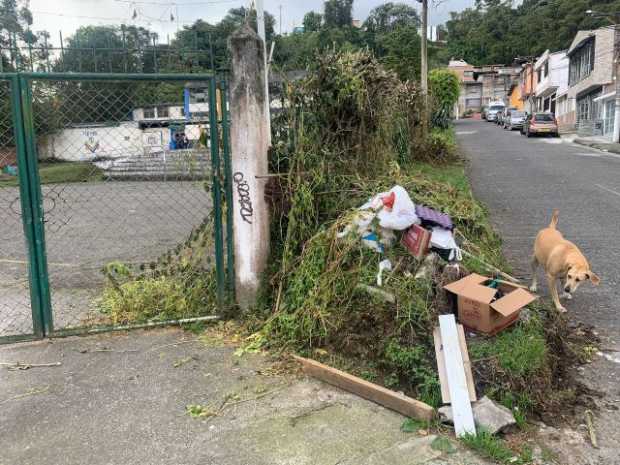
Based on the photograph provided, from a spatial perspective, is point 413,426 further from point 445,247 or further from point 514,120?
point 514,120

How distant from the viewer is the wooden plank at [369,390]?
10.4 ft

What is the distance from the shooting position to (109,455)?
9.66 feet

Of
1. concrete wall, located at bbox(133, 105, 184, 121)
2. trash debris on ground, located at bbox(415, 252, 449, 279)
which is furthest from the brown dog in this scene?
concrete wall, located at bbox(133, 105, 184, 121)

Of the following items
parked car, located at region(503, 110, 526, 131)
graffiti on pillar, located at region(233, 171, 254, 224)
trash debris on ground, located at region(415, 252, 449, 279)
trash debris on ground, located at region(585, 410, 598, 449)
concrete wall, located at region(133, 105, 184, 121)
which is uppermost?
parked car, located at region(503, 110, 526, 131)

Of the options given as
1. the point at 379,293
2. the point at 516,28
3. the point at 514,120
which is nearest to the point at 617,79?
the point at 514,120

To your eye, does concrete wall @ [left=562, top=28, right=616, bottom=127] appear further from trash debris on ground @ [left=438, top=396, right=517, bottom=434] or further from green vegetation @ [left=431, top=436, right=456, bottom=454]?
green vegetation @ [left=431, top=436, right=456, bottom=454]

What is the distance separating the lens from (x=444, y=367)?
3.42m

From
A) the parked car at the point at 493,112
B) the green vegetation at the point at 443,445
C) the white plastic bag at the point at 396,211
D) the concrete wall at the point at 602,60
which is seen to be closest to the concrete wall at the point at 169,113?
the white plastic bag at the point at 396,211

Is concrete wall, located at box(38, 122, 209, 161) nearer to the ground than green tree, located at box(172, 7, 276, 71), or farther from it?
nearer to the ground

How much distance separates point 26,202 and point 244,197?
67.3 inches

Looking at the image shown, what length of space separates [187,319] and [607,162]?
60.2 ft

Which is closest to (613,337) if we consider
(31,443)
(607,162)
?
(31,443)

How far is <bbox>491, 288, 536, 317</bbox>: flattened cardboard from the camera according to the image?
12.2 ft

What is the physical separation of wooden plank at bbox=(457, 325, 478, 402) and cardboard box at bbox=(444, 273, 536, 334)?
173 mm
